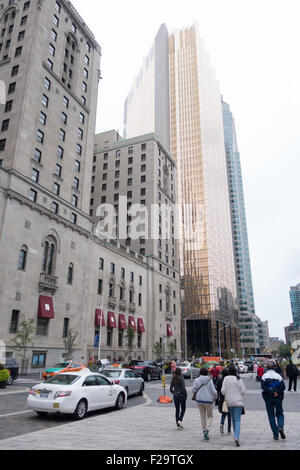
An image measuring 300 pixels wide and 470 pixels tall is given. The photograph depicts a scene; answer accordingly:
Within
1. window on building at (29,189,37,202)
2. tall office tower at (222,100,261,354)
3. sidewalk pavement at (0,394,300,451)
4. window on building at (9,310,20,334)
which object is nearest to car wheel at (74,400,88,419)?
sidewalk pavement at (0,394,300,451)

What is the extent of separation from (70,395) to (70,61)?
49.8 meters

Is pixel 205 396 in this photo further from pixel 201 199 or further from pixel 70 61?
pixel 201 199

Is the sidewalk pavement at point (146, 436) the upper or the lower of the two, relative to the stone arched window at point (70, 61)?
lower

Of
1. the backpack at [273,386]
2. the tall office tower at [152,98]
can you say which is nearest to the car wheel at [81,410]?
the backpack at [273,386]

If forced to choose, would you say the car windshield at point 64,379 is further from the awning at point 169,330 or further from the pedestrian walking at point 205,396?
the awning at point 169,330

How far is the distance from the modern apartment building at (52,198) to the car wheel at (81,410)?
20.8 metres

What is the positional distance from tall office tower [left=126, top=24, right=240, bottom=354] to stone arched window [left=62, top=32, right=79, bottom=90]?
248 feet

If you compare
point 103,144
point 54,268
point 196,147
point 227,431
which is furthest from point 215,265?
point 227,431

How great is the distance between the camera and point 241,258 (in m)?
176

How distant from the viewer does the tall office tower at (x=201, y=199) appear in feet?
366

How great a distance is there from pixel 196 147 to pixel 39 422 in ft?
418

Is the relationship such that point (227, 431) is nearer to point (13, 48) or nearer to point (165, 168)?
point (13, 48)

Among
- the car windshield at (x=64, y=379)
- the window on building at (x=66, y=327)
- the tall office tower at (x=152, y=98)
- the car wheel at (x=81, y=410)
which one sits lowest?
the car wheel at (x=81, y=410)

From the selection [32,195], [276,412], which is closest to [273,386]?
[276,412]
